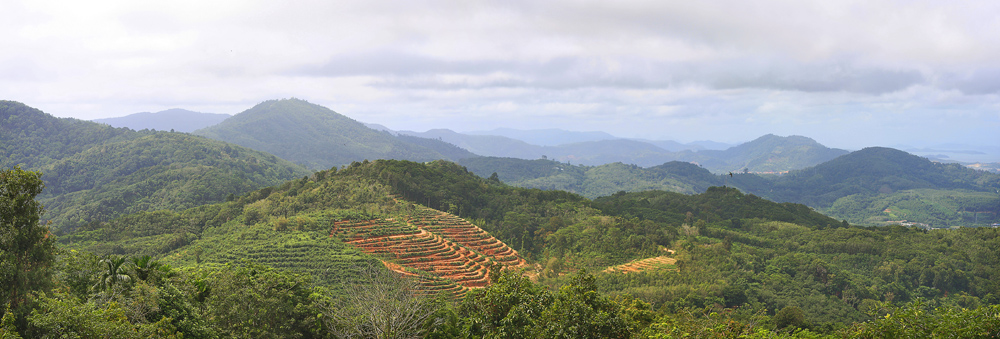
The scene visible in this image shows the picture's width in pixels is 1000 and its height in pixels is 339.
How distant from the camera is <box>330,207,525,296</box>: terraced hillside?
41.5 m

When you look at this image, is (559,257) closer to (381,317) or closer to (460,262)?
(460,262)

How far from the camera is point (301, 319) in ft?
72.8

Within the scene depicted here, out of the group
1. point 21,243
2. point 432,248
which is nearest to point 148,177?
point 432,248

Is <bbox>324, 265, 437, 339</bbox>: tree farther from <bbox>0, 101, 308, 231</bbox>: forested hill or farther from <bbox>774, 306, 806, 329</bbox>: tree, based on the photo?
<bbox>0, 101, 308, 231</bbox>: forested hill

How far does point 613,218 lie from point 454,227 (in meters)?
23.9

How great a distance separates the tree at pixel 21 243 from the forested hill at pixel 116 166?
87722 mm

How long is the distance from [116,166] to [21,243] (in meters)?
136

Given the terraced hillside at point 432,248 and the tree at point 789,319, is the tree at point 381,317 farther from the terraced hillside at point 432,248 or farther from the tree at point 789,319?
the tree at point 789,319

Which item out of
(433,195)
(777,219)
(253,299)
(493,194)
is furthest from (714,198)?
(253,299)

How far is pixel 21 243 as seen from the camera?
15320 millimetres

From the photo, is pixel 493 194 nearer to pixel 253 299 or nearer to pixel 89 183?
pixel 253 299

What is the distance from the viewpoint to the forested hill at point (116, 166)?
95125 mm

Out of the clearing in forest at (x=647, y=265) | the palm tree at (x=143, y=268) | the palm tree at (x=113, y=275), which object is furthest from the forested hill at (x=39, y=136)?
the clearing in forest at (x=647, y=265)

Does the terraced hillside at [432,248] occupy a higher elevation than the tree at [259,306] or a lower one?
lower
